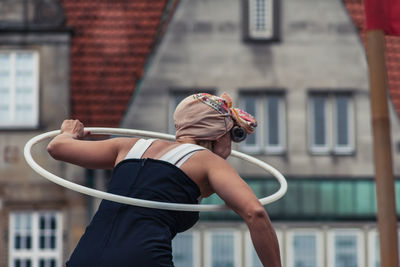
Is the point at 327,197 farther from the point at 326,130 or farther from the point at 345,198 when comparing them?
the point at 326,130

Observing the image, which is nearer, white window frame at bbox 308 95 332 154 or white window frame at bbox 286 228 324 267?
white window frame at bbox 286 228 324 267

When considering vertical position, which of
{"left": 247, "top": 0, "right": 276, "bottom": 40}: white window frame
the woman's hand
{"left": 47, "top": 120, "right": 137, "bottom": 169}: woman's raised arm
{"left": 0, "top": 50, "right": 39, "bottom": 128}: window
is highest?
{"left": 247, "top": 0, "right": 276, "bottom": 40}: white window frame

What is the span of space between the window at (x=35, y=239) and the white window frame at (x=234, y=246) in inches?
158

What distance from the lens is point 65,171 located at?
26750mm

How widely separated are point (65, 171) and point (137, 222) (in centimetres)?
2306

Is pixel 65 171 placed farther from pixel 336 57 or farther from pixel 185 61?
pixel 336 57

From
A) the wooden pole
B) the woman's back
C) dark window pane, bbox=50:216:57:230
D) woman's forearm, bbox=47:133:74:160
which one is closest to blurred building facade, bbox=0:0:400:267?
dark window pane, bbox=50:216:57:230

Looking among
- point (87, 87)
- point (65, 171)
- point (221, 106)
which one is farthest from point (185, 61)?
point (221, 106)

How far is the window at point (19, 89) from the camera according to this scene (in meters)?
26.8

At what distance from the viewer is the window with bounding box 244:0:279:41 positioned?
90.8 ft

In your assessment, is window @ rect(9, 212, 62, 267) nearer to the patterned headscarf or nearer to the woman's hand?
the woman's hand

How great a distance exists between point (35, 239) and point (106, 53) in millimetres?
5492

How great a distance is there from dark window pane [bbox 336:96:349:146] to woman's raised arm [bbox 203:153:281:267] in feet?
78.7

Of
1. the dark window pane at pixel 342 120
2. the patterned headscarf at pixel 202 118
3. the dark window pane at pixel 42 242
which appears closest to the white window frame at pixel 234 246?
the dark window pane at pixel 342 120
